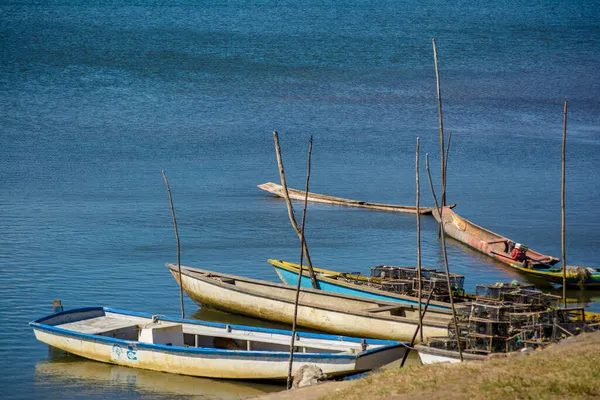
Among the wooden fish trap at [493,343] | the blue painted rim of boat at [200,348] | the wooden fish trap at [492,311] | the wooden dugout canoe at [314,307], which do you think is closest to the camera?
the blue painted rim of boat at [200,348]

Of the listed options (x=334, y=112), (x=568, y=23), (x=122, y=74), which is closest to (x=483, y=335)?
(x=334, y=112)

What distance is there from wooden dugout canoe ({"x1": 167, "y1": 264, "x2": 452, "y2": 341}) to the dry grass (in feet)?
16.6

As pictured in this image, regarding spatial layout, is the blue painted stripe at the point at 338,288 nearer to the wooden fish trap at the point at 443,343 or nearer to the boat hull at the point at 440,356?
the wooden fish trap at the point at 443,343

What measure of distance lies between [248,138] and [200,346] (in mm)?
31989

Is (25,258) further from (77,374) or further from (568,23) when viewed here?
(568,23)

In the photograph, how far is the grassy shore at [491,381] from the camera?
10.1 metres

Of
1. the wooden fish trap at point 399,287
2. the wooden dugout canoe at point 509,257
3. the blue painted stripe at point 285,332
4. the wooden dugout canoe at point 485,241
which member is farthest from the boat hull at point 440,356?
the wooden dugout canoe at point 485,241

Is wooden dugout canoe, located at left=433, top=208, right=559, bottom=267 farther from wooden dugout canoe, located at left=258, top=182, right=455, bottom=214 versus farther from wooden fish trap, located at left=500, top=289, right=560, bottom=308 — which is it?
wooden fish trap, located at left=500, top=289, right=560, bottom=308

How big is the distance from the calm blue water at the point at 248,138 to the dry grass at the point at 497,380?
4.82 metres

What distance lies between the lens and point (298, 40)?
7612 centimetres

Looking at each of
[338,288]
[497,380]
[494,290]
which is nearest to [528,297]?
[494,290]

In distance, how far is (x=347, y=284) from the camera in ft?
65.2

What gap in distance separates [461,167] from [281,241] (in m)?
17.2

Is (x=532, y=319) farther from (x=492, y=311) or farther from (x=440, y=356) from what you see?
(x=440, y=356)
